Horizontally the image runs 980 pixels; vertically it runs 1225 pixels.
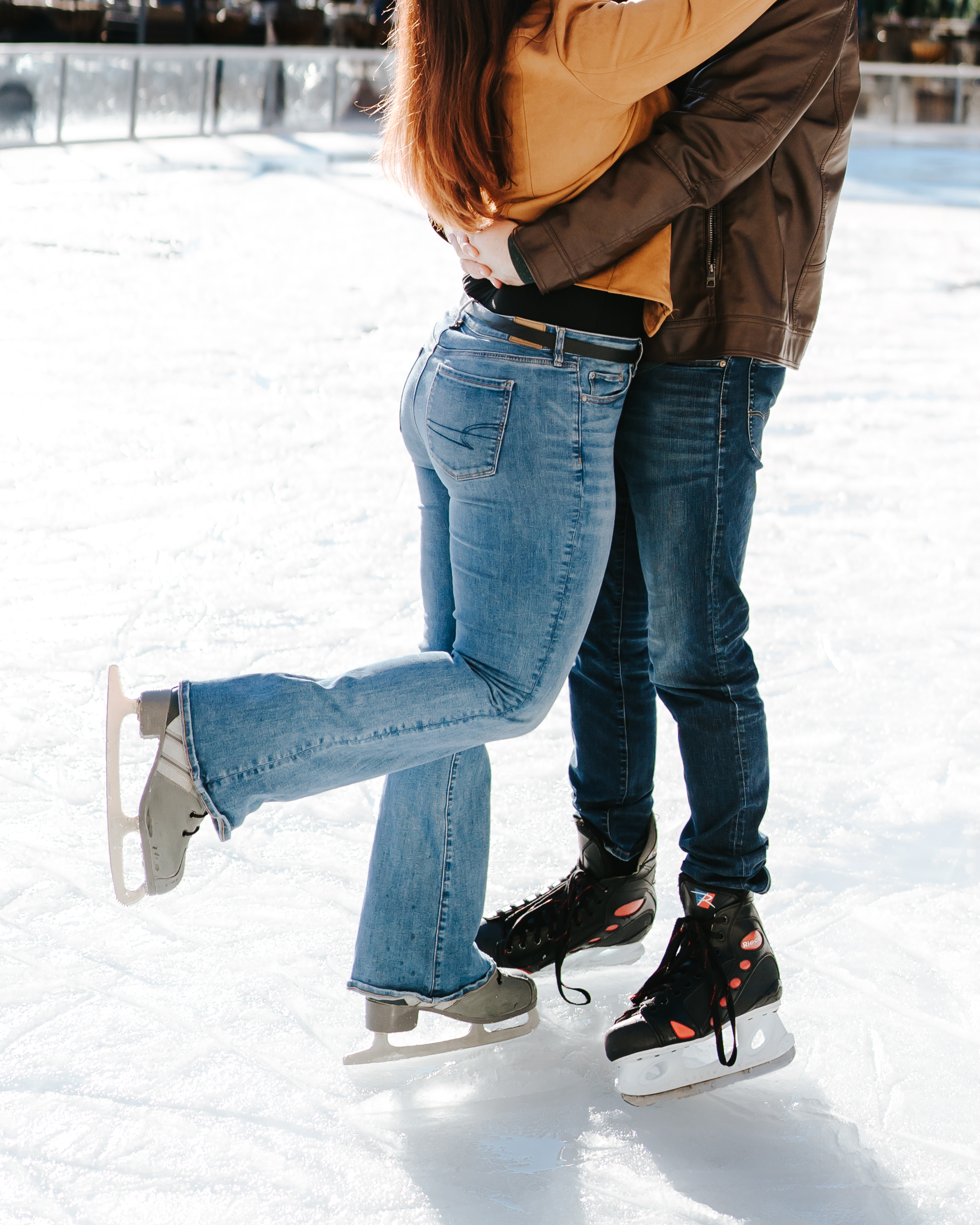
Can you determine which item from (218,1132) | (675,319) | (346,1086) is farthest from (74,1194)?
(675,319)

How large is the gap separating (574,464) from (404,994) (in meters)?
0.68

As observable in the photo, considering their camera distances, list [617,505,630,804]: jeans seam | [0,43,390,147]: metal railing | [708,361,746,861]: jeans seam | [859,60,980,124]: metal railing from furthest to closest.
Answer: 1. [859,60,980,124]: metal railing
2. [0,43,390,147]: metal railing
3. [617,505,630,804]: jeans seam
4. [708,361,746,861]: jeans seam

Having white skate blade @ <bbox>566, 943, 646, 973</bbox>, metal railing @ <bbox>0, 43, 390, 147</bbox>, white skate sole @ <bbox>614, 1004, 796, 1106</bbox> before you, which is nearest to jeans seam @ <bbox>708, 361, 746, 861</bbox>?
white skate sole @ <bbox>614, 1004, 796, 1106</bbox>

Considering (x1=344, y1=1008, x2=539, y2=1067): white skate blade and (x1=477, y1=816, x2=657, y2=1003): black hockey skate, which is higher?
(x1=477, y1=816, x2=657, y2=1003): black hockey skate

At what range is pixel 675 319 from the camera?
155cm

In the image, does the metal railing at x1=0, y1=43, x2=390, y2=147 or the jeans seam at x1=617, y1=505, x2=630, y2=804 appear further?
the metal railing at x1=0, y1=43, x2=390, y2=147

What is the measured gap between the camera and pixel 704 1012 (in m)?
1.63

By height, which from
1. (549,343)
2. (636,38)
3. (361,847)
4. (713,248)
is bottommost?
(361,847)

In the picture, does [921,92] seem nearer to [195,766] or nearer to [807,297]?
[807,297]

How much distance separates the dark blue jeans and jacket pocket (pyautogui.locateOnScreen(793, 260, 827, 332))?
Answer: 0.06 metres

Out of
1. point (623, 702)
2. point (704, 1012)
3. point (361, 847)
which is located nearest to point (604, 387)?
point (623, 702)

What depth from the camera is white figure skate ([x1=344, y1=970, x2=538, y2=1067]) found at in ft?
5.45

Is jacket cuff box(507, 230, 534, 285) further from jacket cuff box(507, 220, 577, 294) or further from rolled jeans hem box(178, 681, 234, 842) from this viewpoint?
rolled jeans hem box(178, 681, 234, 842)

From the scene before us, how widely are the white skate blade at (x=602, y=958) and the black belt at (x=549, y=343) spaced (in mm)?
854
